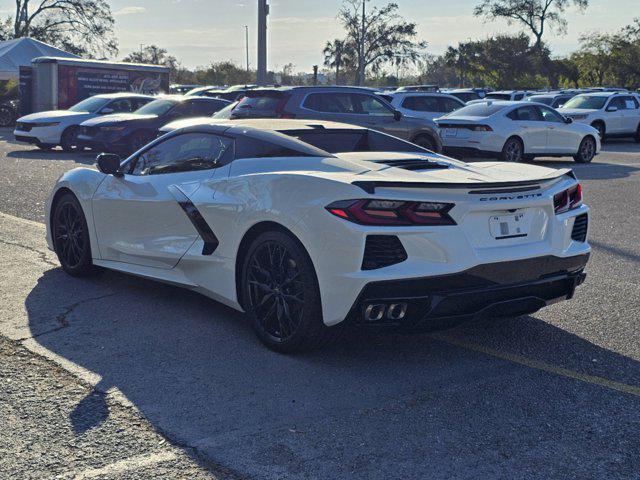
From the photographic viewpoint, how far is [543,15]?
65.8 metres

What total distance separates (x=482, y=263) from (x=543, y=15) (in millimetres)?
65529

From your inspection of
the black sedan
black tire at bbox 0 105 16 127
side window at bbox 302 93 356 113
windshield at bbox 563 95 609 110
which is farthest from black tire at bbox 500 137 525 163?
A: black tire at bbox 0 105 16 127

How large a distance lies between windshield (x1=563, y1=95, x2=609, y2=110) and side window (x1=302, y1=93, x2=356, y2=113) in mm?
13292

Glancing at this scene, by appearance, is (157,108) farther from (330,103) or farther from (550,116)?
(550,116)

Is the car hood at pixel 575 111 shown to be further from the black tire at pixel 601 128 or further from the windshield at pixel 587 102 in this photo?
the black tire at pixel 601 128

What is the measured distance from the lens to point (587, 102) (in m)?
27.6

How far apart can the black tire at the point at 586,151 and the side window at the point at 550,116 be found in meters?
0.76

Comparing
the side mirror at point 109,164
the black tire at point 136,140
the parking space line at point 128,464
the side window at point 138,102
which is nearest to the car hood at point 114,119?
the black tire at point 136,140

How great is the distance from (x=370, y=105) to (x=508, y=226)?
12568 millimetres

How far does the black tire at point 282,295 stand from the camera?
4.82 m

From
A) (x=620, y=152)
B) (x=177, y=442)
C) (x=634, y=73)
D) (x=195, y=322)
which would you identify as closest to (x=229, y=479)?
(x=177, y=442)

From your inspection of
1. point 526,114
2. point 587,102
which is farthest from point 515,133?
point 587,102

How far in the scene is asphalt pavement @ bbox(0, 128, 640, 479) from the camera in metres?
3.69

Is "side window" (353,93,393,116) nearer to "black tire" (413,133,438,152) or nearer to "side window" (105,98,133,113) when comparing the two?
"black tire" (413,133,438,152)
